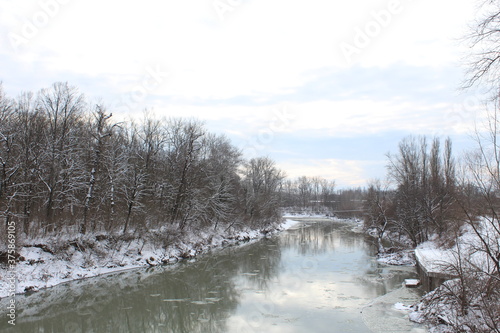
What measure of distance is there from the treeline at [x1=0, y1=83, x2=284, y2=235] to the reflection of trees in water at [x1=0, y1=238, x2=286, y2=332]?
488cm

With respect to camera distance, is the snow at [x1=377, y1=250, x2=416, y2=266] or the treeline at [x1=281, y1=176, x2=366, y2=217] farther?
the treeline at [x1=281, y1=176, x2=366, y2=217]

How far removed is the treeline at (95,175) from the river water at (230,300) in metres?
5.47

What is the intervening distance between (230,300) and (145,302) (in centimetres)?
402

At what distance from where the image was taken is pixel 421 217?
29.6 meters

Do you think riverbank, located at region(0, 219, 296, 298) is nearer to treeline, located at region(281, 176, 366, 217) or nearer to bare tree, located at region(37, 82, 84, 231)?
bare tree, located at region(37, 82, 84, 231)

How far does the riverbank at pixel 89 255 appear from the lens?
1734 cm

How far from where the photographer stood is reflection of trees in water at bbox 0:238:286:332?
1314 cm

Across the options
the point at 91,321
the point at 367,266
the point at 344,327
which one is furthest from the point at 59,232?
the point at 367,266

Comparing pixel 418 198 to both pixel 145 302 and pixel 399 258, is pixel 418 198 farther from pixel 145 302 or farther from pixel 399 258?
pixel 145 302

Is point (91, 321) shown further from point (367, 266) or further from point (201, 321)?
point (367, 266)

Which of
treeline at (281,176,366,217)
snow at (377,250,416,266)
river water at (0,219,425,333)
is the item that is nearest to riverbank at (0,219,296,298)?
river water at (0,219,425,333)

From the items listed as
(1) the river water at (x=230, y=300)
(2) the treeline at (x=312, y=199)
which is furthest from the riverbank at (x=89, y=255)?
(2) the treeline at (x=312, y=199)

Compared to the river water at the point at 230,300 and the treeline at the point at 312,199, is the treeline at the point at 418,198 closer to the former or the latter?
the river water at the point at 230,300

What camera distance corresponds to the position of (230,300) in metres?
16.0
